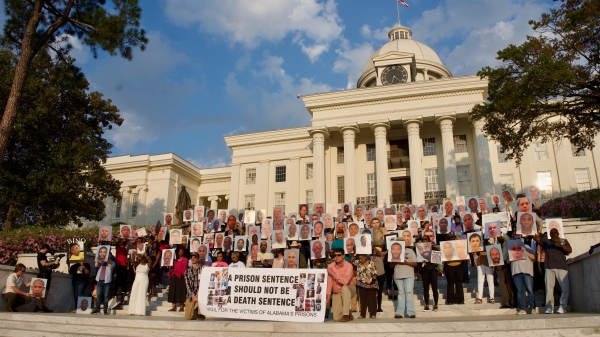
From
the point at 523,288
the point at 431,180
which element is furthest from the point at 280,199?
the point at 523,288

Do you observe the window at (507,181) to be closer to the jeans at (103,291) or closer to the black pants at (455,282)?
the black pants at (455,282)

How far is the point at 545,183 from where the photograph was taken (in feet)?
A: 107

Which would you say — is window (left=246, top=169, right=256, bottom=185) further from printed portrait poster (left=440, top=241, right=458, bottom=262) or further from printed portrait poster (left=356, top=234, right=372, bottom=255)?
printed portrait poster (left=440, top=241, right=458, bottom=262)

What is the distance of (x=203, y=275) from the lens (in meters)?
8.51

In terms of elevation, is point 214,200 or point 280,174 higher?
point 280,174

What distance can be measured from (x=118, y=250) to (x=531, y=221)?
961cm

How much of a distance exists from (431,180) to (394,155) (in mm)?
3038

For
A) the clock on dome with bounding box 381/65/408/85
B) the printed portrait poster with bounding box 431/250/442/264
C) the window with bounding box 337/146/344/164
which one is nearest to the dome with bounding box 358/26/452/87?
the clock on dome with bounding box 381/65/408/85

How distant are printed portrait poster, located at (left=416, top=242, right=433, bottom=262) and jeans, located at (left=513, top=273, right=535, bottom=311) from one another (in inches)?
63.2

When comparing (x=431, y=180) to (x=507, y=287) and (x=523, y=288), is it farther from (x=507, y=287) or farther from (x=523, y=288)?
(x=523, y=288)

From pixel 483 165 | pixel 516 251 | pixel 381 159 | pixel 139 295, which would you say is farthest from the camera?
pixel 381 159

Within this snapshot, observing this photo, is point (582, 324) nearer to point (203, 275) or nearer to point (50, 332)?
point (203, 275)

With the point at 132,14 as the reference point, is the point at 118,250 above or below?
below

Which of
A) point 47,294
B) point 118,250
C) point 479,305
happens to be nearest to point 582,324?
point 479,305
